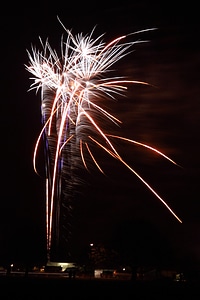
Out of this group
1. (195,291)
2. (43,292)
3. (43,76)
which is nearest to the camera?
(43,292)

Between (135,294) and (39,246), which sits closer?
(135,294)

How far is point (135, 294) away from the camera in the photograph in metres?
11.3

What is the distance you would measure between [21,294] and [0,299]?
1.86 ft

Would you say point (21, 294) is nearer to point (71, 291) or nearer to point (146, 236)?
point (71, 291)

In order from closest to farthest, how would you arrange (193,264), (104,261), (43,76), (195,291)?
(195,291), (43,76), (193,264), (104,261)

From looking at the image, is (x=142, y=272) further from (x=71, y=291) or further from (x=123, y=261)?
(x=71, y=291)

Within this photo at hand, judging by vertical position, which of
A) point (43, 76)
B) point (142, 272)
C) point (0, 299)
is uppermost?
point (43, 76)

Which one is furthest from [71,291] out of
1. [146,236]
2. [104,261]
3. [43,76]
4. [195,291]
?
[104,261]

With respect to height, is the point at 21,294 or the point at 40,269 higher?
the point at 40,269

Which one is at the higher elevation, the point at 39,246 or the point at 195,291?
the point at 39,246

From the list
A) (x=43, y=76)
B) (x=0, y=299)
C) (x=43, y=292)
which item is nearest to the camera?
(x=0, y=299)

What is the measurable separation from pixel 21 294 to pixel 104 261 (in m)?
36.9

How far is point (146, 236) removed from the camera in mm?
36125

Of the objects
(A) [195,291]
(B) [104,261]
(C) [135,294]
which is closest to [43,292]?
(C) [135,294]
